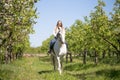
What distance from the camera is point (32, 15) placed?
19.3 m

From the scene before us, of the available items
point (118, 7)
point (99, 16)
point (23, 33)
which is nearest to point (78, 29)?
point (23, 33)

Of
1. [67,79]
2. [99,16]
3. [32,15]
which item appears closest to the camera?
[67,79]

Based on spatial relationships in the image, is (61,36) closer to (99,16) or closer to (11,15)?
(11,15)

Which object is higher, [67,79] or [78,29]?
[78,29]

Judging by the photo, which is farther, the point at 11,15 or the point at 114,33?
the point at 114,33

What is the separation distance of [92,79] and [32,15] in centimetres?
555

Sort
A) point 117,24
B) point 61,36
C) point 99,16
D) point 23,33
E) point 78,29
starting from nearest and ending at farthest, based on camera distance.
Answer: point 61,36 → point 117,24 → point 99,16 → point 23,33 → point 78,29

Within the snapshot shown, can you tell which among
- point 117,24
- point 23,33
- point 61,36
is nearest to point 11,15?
point 61,36

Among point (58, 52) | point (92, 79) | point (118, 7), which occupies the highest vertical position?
point (118, 7)

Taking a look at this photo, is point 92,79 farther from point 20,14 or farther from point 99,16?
point 99,16

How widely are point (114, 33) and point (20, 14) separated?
26.6 feet

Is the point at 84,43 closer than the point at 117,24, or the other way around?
the point at 117,24

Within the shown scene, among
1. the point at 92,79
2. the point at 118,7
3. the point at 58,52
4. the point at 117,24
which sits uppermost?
the point at 118,7

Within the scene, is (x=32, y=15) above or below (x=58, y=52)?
above
